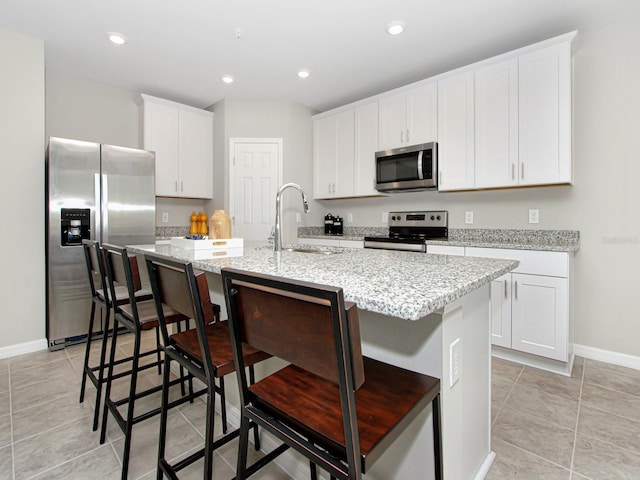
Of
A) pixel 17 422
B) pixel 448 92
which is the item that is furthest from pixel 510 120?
pixel 17 422

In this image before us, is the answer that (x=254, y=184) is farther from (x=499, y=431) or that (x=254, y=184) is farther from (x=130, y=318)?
(x=499, y=431)

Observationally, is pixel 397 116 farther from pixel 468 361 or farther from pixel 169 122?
pixel 468 361

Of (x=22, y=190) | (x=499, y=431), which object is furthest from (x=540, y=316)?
(x=22, y=190)

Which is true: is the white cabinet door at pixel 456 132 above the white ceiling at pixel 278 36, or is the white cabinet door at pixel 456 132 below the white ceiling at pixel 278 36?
below

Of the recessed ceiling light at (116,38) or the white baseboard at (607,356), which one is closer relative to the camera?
the white baseboard at (607,356)

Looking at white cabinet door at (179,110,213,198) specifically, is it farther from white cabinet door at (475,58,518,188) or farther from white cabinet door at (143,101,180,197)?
white cabinet door at (475,58,518,188)

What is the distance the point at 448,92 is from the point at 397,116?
56 cm

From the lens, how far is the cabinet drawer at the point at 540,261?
91.7 inches

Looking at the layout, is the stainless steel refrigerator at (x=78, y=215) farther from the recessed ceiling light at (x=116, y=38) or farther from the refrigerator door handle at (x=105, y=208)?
the recessed ceiling light at (x=116, y=38)

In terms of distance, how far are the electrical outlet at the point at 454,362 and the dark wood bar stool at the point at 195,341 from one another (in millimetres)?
586

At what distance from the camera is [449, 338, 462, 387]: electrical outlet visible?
1007 mm

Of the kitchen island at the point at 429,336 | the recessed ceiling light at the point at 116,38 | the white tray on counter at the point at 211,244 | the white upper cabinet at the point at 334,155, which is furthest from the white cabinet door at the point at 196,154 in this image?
the kitchen island at the point at 429,336

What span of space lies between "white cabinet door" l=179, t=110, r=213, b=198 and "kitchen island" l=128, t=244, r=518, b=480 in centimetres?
→ 296

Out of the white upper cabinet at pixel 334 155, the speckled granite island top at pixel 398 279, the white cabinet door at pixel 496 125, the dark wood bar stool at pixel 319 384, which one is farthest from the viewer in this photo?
the white upper cabinet at pixel 334 155
